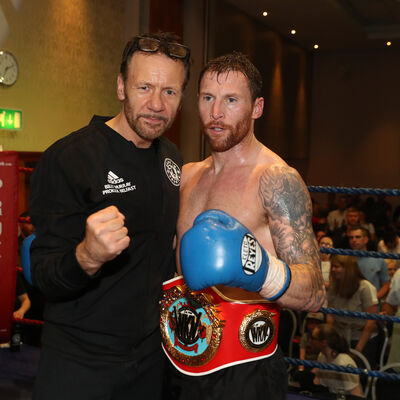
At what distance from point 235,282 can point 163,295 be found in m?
0.43

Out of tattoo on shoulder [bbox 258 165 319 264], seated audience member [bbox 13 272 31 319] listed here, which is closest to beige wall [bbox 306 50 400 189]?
seated audience member [bbox 13 272 31 319]

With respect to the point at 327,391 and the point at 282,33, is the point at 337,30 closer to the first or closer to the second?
the point at 282,33

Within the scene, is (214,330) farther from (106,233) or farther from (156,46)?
(156,46)

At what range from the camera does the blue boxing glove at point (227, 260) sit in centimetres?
A: 123

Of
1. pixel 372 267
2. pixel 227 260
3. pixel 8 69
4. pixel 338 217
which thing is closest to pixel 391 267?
pixel 372 267

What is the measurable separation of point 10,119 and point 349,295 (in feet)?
10.4

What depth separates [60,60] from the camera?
5352mm

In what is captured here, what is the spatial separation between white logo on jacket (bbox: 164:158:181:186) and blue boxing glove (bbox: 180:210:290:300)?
0.42 m

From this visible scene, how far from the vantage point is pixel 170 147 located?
1870 millimetres

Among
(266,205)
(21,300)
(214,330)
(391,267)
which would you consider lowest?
(21,300)

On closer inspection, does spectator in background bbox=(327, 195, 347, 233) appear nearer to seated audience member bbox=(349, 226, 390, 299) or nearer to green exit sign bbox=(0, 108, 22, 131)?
seated audience member bbox=(349, 226, 390, 299)

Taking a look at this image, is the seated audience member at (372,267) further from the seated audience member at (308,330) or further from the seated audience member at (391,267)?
the seated audience member at (308,330)

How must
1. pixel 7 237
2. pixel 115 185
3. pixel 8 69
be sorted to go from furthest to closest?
pixel 8 69
pixel 7 237
pixel 115 185

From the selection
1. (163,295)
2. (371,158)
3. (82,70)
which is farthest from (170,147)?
(371,158)
